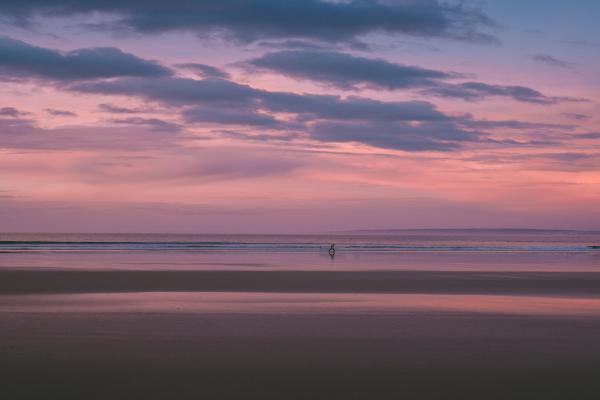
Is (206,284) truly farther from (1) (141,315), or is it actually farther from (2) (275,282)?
(1) (141,315)

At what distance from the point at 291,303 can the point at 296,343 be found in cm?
563

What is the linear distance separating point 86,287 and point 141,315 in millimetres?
7516

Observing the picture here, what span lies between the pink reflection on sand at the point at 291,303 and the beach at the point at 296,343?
5 centimetres

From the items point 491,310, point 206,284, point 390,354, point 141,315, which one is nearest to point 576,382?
point 390,354

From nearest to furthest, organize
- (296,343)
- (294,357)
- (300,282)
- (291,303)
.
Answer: (294,357) < (296,343) < (291,303) < (300,282)

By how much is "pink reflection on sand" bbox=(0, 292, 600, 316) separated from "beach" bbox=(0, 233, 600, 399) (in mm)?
49

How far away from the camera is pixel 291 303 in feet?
53.1

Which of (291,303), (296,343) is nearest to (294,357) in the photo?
(296,343)

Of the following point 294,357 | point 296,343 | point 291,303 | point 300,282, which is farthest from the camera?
point 300,282

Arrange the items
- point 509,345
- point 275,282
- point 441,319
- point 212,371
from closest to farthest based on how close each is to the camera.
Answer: point 212,371, point 509,345, point 441,319, point 275,282

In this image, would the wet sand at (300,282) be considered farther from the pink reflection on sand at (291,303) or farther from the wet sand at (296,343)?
the pink reflection on sand at (291,303)

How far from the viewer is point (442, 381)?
8.19m

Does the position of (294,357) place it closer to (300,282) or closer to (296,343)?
(296,343)

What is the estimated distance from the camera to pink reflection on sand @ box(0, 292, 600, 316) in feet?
48.2
